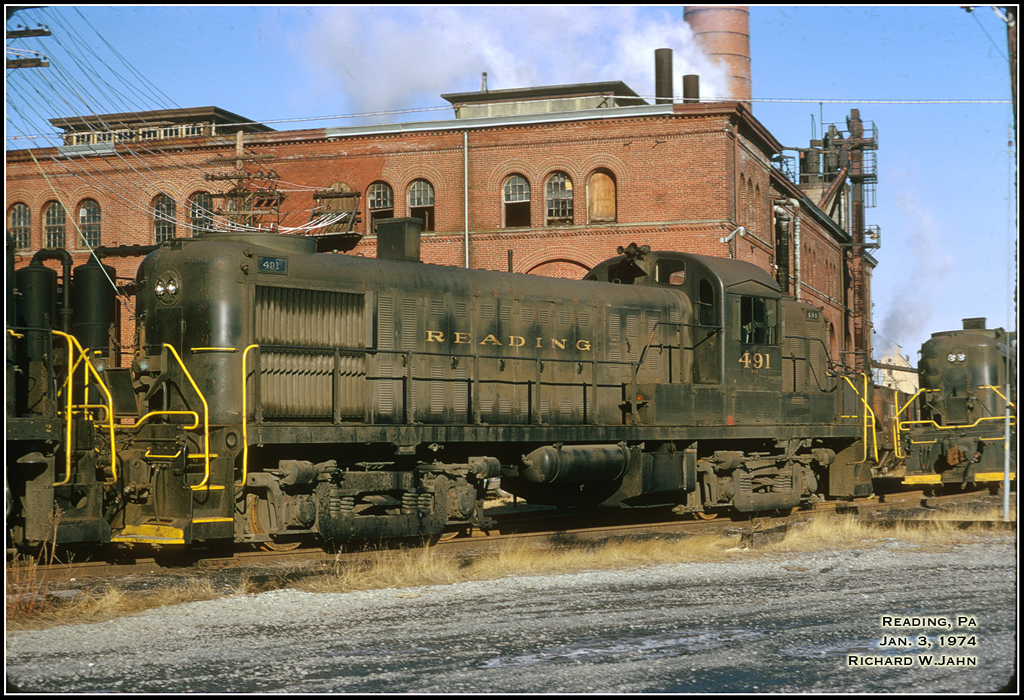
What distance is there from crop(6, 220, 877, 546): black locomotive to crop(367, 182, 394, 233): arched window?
62.2ft

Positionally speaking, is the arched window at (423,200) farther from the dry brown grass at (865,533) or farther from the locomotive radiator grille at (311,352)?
the locomotive radiator grille at (311,352)

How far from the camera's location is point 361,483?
1173cm

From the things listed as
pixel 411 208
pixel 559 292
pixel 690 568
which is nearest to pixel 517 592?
pixel 690 568

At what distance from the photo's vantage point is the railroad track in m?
10.8

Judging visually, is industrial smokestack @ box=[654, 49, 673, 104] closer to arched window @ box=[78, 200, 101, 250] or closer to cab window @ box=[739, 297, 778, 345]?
arched window @ box=[78, 200, 101, 250]

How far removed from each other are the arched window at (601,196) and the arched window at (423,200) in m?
5.34

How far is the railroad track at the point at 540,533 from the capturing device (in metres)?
10.8

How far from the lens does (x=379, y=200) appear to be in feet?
117

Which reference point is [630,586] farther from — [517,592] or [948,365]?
[948,365]

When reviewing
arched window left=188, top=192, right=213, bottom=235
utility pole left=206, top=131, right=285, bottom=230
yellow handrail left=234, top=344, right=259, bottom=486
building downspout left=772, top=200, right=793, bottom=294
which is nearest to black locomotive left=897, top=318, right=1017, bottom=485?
yellow handrail left=234, top=344, right=259, bottom=486

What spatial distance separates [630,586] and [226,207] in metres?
Answer: 29.0

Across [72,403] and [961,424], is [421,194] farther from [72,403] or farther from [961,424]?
Result: [72,403]

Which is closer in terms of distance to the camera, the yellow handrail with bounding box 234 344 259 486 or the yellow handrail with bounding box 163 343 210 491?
the yellow handrail with bounding box 163 343 210 491

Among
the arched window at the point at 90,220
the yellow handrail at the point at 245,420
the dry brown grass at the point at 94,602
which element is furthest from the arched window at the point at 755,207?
the dry brown grass at the point at 94,602
